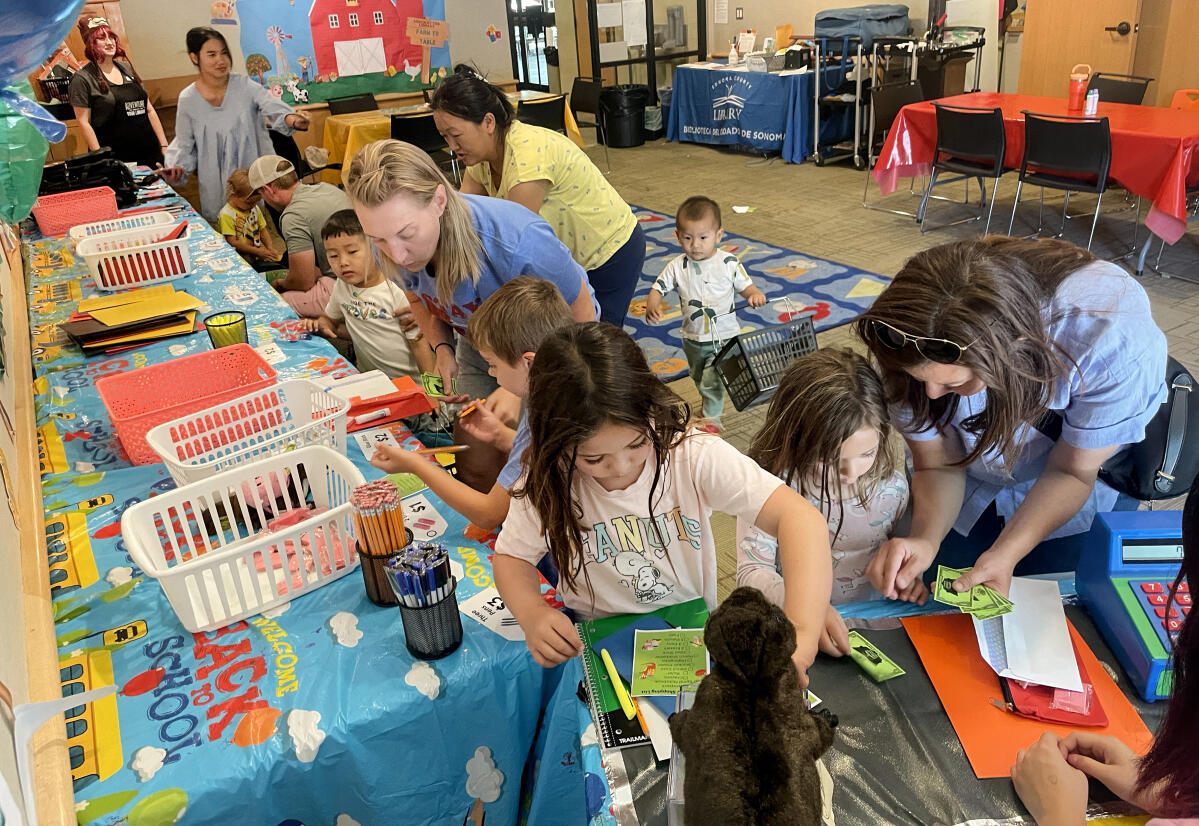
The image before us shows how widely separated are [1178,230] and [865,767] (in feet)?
13.9

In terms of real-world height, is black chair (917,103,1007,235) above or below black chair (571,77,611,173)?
below

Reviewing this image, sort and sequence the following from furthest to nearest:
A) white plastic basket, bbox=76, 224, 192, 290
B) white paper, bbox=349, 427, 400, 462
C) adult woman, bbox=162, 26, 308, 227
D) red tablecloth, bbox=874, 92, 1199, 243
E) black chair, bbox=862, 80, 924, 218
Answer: black chair, bbox=862, 80, 924, 218
adult woman, bbox=162, 26, 308, 227
red tablecloth, bbox=874, 92, 1199, 243
white plastic basket, bbox=76, 224, 192, 290
white paper, bbox=349, 427, 400, 462

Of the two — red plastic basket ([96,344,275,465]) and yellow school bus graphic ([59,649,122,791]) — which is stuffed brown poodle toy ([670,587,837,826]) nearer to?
yellow school bus graphic ([59,649,122,791])

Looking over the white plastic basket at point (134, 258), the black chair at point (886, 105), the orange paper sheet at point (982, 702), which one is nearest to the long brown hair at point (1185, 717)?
the orange paper sheet at point (982, 702)

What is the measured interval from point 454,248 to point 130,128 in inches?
189

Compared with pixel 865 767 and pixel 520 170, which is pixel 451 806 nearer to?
pixel 865 767

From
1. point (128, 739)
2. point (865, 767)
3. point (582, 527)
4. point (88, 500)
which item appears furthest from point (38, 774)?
point (865, 767)

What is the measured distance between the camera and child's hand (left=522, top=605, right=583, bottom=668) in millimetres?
1239

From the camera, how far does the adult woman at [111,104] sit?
16.7ft

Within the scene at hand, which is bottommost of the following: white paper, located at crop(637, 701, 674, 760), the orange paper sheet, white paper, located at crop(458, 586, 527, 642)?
white paper, located at crop(458, 586, 527, 642)

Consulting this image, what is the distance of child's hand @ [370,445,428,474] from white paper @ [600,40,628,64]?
861 cm

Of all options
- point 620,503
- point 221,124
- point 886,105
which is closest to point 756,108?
point 886,105

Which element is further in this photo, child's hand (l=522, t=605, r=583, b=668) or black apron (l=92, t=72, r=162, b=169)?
black apron (l=92, t=72, r=162, b=169)

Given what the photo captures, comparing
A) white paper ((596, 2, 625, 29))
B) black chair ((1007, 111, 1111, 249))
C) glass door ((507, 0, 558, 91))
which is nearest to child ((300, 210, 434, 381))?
black chair ((1007, 111, 1111, 249))
